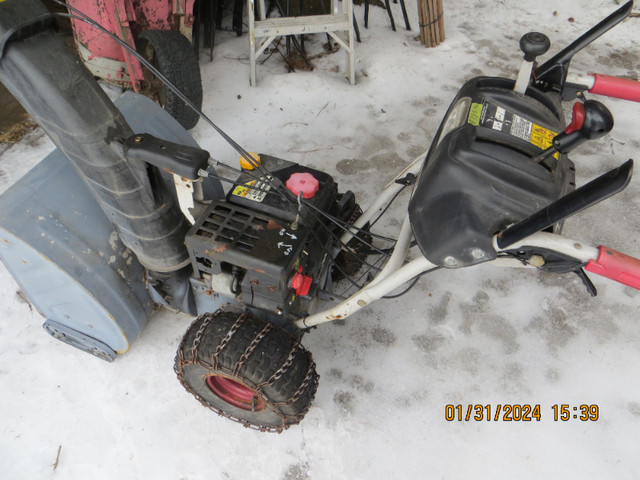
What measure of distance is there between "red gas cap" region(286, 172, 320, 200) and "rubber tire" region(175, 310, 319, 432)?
415 millimetres

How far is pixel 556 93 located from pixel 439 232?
0.61 metres

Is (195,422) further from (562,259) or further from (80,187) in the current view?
(562,259)

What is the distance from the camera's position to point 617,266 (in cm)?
104

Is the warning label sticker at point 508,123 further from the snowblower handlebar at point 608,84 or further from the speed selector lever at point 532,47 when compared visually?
the snowblower handlebar at point 608,84

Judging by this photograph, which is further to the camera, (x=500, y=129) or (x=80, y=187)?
(x=80, y=187)

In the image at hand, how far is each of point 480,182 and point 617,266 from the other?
12.9 inches

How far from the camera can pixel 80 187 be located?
1.57 meters

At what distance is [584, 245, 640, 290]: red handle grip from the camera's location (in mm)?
1031

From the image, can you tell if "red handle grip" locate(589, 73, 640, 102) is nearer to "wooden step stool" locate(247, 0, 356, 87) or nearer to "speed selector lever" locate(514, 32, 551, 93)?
"speed selector lever" locate(514, 32, 551, 93)

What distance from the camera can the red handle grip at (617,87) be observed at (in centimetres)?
138

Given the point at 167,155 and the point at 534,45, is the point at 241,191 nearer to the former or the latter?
the point at 167,155

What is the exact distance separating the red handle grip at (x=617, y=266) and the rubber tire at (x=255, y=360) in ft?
2.85

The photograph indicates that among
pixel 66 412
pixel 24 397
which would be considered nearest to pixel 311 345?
pixel 66 412

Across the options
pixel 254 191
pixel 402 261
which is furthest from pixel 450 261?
pixel 254 191
